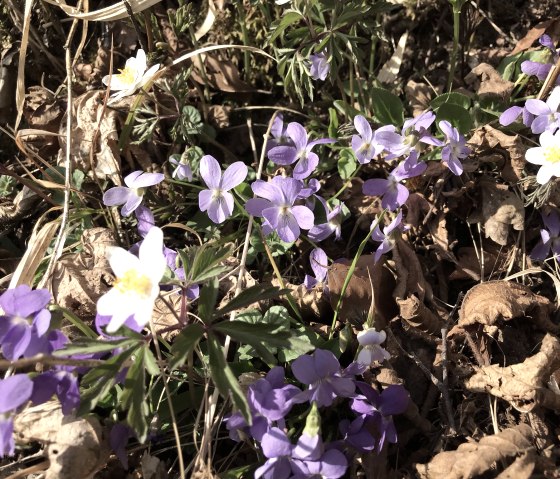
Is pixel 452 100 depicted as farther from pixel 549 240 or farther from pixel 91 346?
pixel 91 346

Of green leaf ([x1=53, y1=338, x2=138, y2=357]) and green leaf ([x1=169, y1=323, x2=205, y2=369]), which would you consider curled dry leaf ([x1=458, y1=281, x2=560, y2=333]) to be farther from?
green leaf ([x1=53, y1=338, x2=138, y2=357])

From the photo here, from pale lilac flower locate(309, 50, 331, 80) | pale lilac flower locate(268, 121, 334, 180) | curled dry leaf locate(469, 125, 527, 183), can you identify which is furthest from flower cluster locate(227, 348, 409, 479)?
pale lilac flower locate(309, 50, 331, 80)

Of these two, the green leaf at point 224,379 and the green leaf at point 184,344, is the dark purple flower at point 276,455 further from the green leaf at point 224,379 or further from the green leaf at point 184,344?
the green leaf at point 184,344

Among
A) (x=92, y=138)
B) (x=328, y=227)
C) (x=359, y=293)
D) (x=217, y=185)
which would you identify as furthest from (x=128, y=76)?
(x=359, y=293)

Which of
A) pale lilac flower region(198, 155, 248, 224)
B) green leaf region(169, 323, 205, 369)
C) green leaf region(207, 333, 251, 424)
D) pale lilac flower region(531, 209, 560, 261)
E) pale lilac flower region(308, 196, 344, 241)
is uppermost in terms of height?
pale lilac flower region(198, 155, 248, 224)

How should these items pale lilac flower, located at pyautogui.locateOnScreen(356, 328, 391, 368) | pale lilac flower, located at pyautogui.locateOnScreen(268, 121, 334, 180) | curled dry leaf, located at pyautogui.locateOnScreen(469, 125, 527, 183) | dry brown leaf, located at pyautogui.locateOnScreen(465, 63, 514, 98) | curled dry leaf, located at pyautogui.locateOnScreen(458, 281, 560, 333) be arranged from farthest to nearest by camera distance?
dry brown leaf, located at pyautogui.locateOnScreen(465, 63, 514, 98) < curled dry leaf, located at pyautogui.locateOnScreen(469, 125, 527, 183) < pale lilac flower, located at pyautogui.locateOnScreen(268, 121, 334, 180) < curled dry leaf, located at pyautogui.locateOnScreen(458, 281, 560, 333) < pale lilac flower, located at pyautogui.locateOnScreen(356, 328, 391, 368)

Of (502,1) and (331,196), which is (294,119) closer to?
(331,196)
